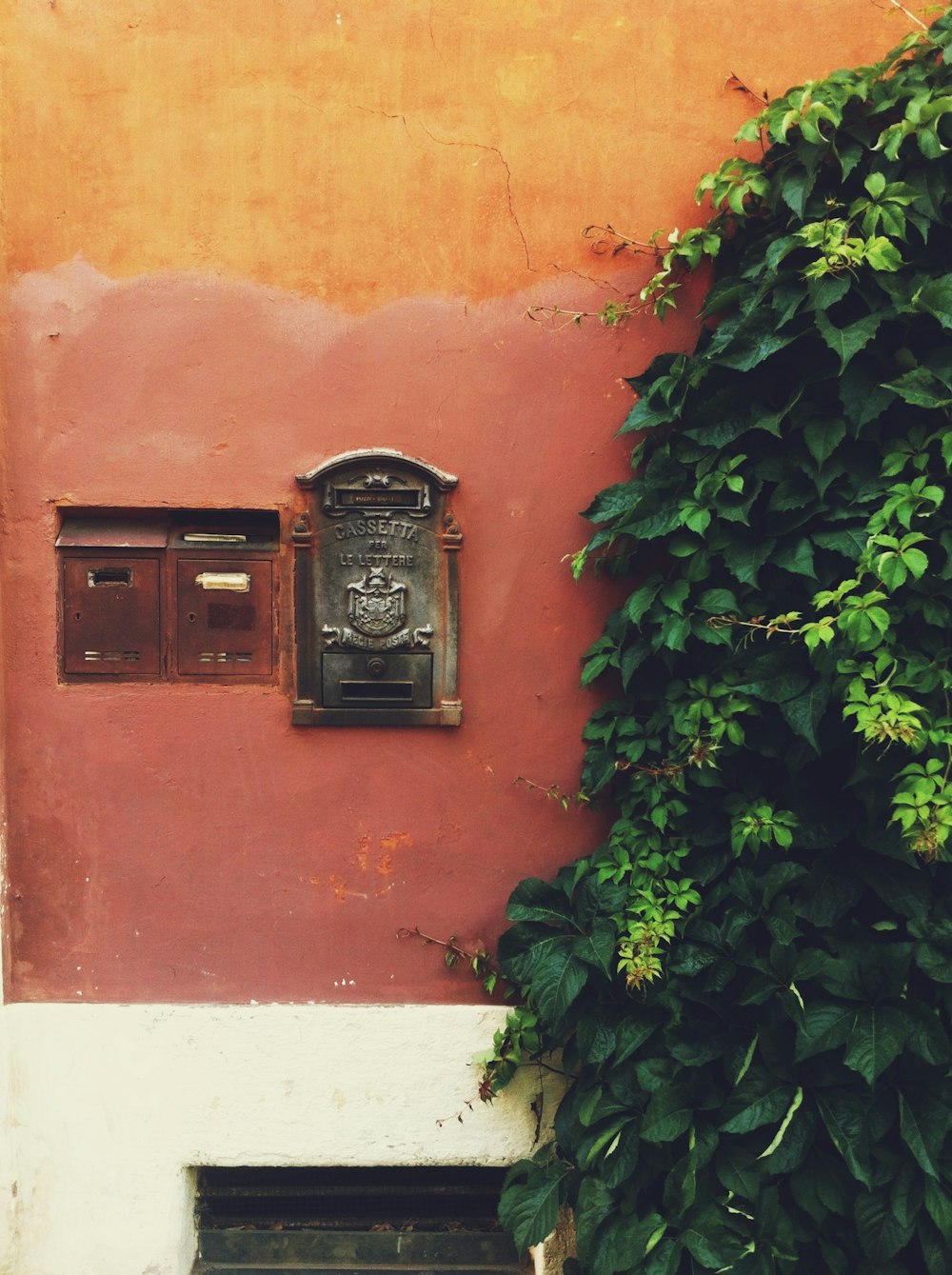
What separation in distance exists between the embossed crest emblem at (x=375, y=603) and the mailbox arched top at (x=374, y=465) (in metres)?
0.34

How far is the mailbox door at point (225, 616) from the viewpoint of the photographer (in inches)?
123

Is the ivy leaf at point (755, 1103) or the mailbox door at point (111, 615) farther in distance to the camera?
the mailbox door at point (111, 615)

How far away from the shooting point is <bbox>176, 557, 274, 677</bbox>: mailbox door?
10.3 ft

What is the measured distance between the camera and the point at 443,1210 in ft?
10.8

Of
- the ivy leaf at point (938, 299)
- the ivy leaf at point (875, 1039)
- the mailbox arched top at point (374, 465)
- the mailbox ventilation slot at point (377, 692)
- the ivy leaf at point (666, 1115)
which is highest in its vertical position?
the ivy leaf at point (938, 299)

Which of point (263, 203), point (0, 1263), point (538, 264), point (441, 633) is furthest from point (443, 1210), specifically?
point (263, 203)

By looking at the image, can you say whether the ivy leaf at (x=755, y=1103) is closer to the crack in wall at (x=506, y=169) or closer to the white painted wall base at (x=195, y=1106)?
the white painted wall base at (x=195, y=1106)

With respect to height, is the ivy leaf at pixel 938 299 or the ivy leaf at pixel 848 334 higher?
the ivy leaf at pixel 938 299

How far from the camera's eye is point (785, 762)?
2770 millimetres

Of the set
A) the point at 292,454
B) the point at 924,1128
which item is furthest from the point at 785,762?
the point at 292,454

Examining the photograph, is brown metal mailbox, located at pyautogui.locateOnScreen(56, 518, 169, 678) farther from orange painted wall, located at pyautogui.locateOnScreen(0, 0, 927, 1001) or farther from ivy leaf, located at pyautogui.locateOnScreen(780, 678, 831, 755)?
ivy leaf, located at pyautogui.locateOnScreen(780, 678, 831, 755)

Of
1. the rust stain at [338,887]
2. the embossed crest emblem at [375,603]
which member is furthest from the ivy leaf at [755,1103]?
the embossed crest emblem at [375,603]

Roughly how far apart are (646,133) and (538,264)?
0.54 metres

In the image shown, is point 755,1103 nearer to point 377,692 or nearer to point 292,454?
point 377,692
